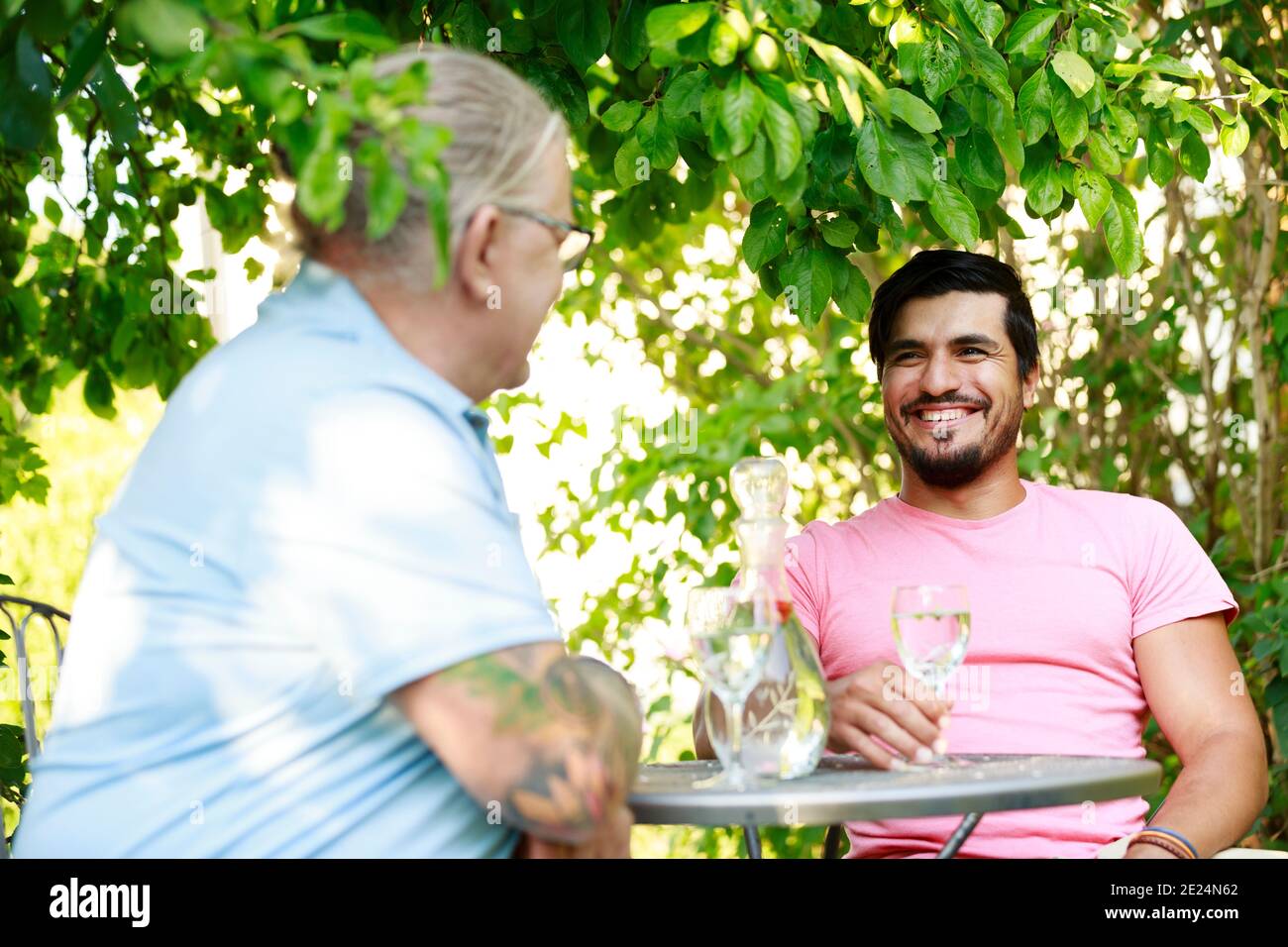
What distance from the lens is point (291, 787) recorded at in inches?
55.9

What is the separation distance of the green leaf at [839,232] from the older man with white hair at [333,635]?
1.06m

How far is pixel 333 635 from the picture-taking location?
4.51 feet

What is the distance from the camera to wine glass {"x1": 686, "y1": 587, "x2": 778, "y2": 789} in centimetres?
169

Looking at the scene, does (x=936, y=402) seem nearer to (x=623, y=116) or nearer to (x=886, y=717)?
(x=623, y=116)

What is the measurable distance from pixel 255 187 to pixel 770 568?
8.58 ft

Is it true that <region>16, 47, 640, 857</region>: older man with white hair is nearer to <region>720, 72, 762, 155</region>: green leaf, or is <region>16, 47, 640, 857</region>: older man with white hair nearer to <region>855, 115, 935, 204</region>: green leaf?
<region>720, 72, 762, 155</region>: green leaf

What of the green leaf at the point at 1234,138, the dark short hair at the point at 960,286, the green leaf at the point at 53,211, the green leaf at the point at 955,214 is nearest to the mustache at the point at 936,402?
the dark short hair at the point at 960,286

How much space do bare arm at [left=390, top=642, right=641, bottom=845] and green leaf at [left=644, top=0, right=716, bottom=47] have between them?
85 cm

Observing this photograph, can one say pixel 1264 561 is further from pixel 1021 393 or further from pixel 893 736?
pixel 893 736

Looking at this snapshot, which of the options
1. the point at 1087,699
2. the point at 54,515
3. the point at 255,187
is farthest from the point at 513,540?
the point at 54,515

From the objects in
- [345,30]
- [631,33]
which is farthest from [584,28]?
[345,30]

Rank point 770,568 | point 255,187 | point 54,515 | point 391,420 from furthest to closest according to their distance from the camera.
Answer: point 54,515 → point 255,187 → point 770,568 → point 391,420

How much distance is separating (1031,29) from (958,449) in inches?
33.6
